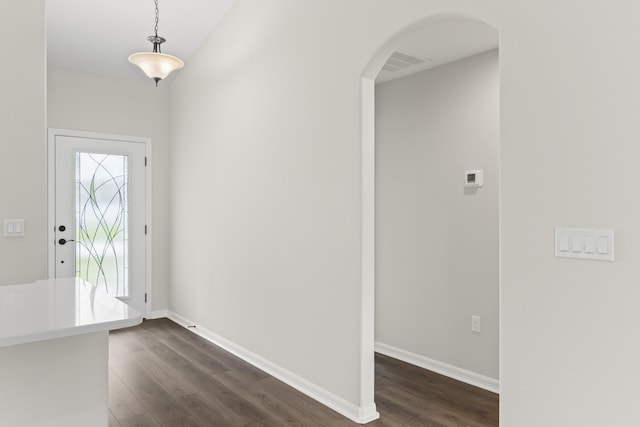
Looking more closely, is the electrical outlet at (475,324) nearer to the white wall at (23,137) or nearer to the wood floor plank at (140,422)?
the wood floor plank at (140,422)

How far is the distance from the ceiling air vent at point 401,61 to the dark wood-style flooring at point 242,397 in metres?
2.44

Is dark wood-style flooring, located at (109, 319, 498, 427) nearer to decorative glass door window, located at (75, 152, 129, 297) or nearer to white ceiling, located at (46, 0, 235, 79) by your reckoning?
decorative glass door window, located at (75, 152, 129, 297)

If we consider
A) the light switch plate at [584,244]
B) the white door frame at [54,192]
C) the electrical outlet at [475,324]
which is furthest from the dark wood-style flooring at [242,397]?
the light switch plate at [584,244]

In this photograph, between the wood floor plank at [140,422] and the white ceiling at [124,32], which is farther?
the white ceiling at [124,32]

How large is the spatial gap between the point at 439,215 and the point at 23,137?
3.08 meters

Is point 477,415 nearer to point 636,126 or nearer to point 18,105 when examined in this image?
point 636,126

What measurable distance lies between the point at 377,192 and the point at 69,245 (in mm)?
3329

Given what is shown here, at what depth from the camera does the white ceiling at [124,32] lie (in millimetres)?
4039

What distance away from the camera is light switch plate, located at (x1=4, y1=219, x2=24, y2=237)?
10.2ft

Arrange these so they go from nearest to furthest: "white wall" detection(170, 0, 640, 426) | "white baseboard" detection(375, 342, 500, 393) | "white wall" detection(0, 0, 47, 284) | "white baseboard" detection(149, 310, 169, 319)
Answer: "white wall" detection(170, 0, 640, 426) < "white wall" detection(0, 0, 47, 284) < "white baseboard" detection(375, 342, 500, 393) < "white baseboard" detection(149, 310, 169, 319)

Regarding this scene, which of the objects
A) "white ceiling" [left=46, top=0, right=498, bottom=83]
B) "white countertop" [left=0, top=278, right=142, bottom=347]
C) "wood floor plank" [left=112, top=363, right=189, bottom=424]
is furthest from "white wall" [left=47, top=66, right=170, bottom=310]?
"white countertop" [left=0, top=278, right=142, bottom=347]

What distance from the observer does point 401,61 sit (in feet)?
11.7

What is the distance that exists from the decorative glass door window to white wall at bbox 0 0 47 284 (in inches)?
72.3

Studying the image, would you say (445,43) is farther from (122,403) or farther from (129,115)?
(129,115)
